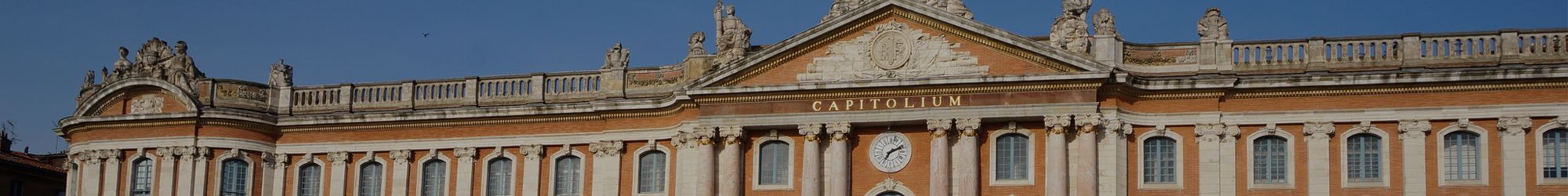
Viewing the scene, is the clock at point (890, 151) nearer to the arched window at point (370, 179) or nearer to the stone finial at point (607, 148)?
the stone finial at point (607, 148)

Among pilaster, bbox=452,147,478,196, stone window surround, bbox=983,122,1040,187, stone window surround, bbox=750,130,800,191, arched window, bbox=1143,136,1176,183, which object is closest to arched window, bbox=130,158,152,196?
pilaster, bbox=452,147,478,196

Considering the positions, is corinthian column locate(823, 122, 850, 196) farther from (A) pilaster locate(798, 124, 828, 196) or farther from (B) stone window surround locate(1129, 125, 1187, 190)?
(B) stone window surround locate(1129, 125, 1187, 190)

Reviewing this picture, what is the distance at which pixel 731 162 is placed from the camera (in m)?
43.1

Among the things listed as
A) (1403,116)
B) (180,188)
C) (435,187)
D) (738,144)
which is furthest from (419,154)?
(1403,116)

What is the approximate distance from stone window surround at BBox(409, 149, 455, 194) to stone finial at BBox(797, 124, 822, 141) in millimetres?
8767

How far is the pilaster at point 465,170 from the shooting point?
154 ft

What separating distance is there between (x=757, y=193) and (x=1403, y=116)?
489 inches

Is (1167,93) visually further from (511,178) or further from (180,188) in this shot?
(180,188)

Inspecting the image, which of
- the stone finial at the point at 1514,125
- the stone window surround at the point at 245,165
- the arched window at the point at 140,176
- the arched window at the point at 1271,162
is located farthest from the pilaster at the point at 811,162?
the arched window at the point at 140,176

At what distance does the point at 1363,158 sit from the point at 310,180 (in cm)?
2264

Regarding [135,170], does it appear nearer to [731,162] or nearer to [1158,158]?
[731,162]

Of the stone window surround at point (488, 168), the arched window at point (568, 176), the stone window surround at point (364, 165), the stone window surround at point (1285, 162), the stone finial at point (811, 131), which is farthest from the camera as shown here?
the stone window surround at point (364, 165)

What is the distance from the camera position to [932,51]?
42.3 meters

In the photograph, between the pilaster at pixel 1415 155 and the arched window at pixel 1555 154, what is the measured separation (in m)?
2.04
